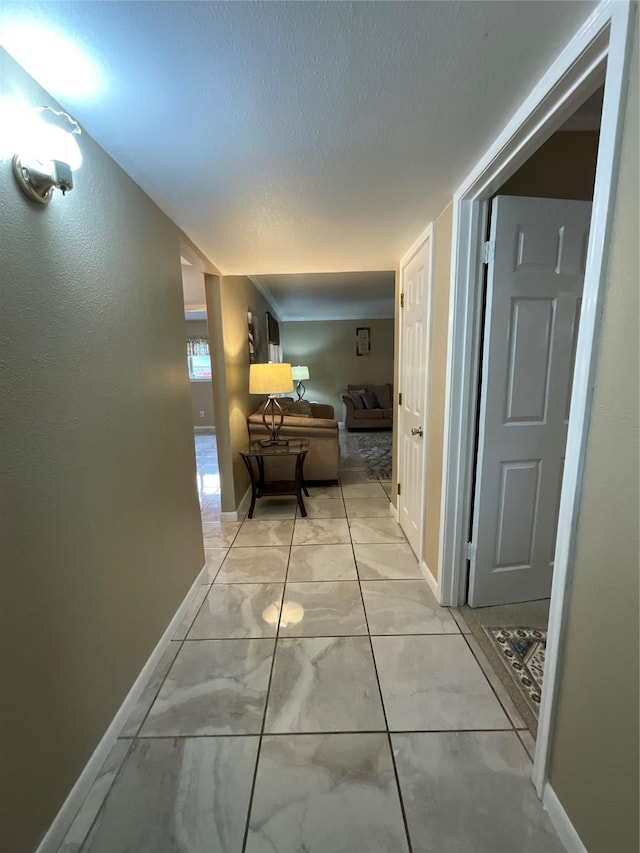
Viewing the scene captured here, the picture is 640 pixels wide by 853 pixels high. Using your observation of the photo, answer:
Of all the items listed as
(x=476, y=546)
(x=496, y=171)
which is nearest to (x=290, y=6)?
(x=496, y=171)

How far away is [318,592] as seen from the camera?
6.56 ft

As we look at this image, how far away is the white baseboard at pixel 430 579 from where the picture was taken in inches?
74.8

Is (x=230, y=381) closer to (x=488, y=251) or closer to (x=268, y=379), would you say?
(x=268, y=379)

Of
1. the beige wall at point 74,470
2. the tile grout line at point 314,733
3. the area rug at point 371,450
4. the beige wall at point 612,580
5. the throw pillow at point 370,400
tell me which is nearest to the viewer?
the beige wall at point 612,580

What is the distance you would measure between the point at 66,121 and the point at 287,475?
2.77 m

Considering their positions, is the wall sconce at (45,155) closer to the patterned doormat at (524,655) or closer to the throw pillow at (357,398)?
the patterned doormat at (524,655)

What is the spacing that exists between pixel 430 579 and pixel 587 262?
5.75 feet

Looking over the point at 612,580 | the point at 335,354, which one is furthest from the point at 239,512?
the point at 335,354

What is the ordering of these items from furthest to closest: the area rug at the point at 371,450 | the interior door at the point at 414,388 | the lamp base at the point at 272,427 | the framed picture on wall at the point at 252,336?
the area rug at the point at 371,450
the framed picture on wall at the point at 252,336
the lamp base at the point at 272,427
the interior door at the point at 414,388

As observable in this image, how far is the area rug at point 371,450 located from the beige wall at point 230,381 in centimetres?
170

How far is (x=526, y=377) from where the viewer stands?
5.40ft

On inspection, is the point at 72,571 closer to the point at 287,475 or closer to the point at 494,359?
the point at 494,359

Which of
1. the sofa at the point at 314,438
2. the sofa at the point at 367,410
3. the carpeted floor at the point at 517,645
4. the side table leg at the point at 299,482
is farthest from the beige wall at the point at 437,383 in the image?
the sofa at the point at 367,410

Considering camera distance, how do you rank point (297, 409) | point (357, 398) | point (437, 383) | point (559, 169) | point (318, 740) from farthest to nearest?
point (357, 398), point (297, 409), point (437, 383), point (559, 169), point (318, 740)
